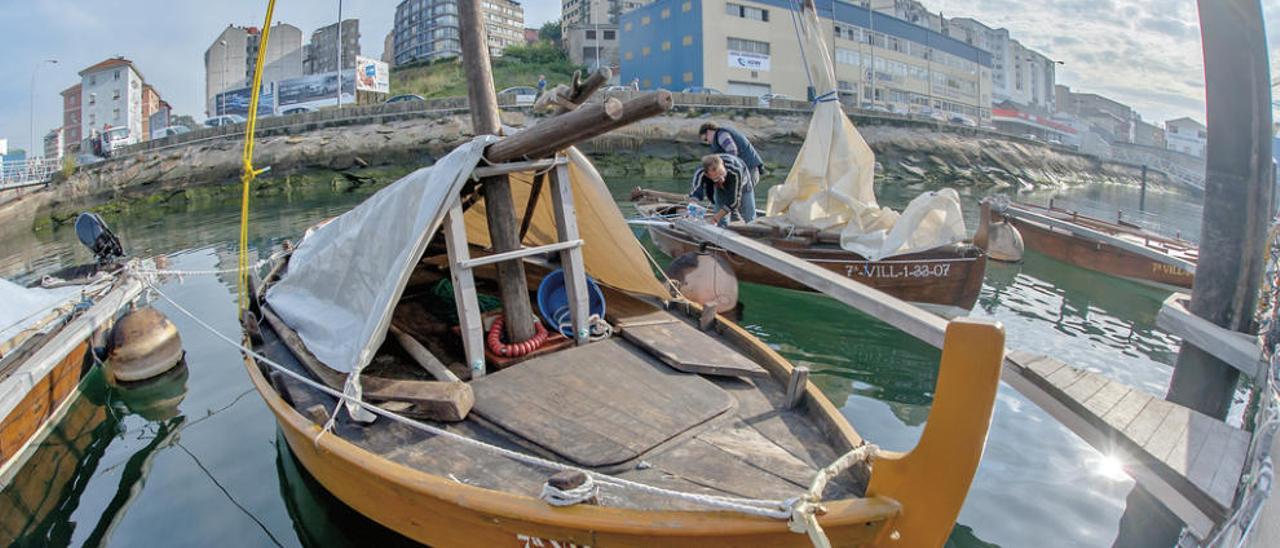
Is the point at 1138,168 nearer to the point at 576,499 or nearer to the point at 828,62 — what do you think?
the point at 828,62

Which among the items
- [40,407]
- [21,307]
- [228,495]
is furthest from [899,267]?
[21,307]

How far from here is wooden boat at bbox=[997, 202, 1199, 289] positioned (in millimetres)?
11031

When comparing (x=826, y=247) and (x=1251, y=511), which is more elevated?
(x=826, y=247)

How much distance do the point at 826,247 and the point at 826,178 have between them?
4.03 ft

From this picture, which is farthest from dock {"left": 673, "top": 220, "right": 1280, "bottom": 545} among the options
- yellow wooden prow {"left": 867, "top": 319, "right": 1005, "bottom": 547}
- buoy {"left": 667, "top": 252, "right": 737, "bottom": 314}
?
buoy {"left": 667, "top": 252, "right": 737, "bottom": 314}

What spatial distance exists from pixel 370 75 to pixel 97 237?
4545 centimetres

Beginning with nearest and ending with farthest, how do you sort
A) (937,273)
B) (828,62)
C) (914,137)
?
1. (937,273)
2. (828,62)
3. (914,137)

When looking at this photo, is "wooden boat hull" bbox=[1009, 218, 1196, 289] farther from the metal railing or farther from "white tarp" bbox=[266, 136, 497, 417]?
the metal railing

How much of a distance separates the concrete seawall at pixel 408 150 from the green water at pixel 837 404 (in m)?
25.6

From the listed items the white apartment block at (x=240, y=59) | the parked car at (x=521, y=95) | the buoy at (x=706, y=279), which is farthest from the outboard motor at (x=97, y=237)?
the white apartment block at (x=240, y=59)

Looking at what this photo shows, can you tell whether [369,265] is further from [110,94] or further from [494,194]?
[110,94]

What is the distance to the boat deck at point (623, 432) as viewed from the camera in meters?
3.46

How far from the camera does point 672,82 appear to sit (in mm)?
49438

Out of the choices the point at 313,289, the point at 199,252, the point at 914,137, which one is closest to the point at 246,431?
the point at 313,289
